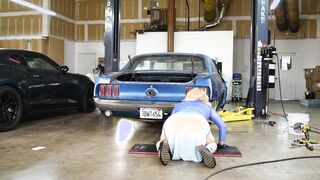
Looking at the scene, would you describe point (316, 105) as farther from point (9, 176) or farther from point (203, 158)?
point (9, 176)

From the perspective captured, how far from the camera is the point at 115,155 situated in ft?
10.5

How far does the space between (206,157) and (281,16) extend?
31.6ft

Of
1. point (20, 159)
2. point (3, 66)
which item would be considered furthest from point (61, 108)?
point (20, 159)

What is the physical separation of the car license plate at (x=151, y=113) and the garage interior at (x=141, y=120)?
0.74ft

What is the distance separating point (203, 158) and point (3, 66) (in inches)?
129

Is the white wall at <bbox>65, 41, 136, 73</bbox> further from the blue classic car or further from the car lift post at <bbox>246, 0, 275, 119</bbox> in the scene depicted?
the blue classic car

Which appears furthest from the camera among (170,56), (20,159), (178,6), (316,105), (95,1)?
(95,1)

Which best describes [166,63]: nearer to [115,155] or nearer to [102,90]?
[102,90]

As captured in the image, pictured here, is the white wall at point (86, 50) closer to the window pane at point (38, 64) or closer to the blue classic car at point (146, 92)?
the window pane at point (38, 64)

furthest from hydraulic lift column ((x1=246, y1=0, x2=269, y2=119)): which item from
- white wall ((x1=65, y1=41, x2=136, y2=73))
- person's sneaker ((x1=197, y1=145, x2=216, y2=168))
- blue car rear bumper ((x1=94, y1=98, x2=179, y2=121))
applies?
white wall ((x1=65, y1=41, x2=136, y2=73))

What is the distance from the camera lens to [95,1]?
14203mm

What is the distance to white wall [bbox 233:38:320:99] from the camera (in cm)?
1212

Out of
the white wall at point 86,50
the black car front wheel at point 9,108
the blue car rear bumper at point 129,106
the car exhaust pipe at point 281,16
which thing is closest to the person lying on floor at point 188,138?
the blue car rear bumper at point 129,106

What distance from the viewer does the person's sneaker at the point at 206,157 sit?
271 cm
